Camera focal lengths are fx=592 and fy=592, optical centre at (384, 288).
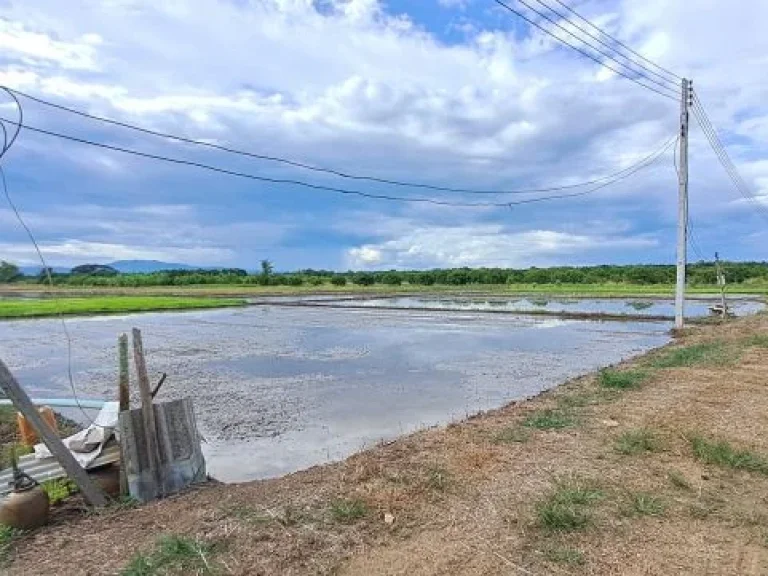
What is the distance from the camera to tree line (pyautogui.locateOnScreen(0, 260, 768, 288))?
6462 centimetres

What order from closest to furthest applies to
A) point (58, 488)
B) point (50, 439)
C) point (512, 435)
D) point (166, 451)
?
point (50, 439), point (58, 488), point (166, 451), point (512, 435)

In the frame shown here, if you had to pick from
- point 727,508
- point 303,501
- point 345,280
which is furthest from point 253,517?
point 345,280

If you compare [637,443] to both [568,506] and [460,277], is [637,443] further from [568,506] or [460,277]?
[460,277]

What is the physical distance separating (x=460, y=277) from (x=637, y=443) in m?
71.1

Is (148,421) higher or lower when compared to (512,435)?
higher

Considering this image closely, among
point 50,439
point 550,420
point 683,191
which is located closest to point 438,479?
point 550,420

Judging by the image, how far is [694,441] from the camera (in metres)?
5.75

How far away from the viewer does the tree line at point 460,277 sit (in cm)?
6462

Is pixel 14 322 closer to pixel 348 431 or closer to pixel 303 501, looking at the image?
pixel 348 431

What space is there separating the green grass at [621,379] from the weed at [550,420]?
2.20 metres

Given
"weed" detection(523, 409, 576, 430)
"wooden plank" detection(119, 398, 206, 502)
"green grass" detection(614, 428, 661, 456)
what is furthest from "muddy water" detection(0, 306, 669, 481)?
"green grass" detection(614, 428, 661, 456)

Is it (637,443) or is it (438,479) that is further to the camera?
(637,443)

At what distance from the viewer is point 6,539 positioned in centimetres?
416

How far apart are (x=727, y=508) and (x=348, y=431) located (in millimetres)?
4942
